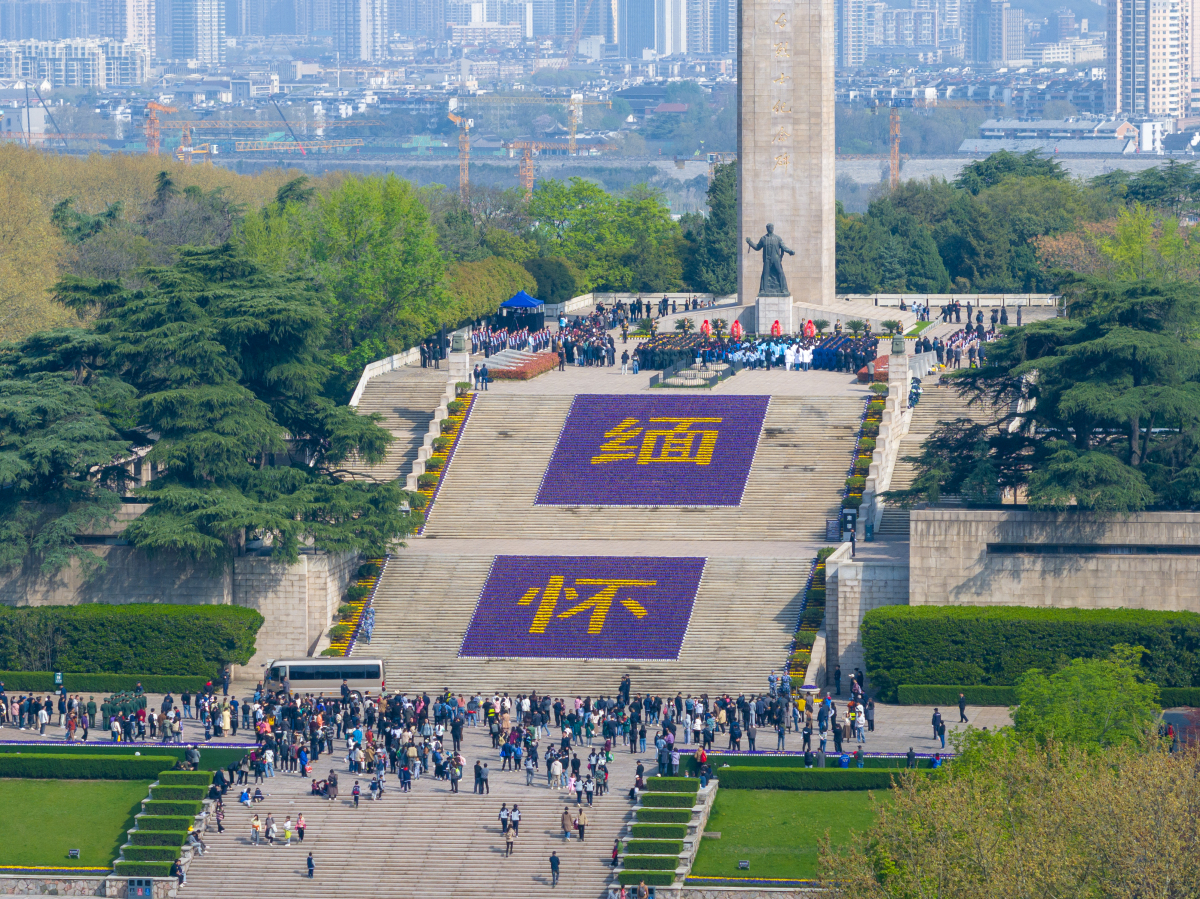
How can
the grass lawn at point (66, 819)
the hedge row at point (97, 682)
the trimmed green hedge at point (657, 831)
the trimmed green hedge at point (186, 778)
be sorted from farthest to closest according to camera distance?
the hedge row at point (97, 682) → the trimmed green hedge at point (186, 778) → the grass lawn at point (66, 819) → the trimmed green hedge at point (657, 831)

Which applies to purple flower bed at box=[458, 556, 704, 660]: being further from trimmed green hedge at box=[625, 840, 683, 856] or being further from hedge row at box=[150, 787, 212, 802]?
trimmed green hedge at box=[625, 840, 683, 856]

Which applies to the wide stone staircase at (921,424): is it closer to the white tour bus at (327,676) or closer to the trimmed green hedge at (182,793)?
the white tour bus at (327,676)

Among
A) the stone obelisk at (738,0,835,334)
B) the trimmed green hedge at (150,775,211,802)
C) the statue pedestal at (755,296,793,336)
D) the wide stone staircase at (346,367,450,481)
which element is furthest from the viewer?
the stone obelisk at (738,0,835,334)

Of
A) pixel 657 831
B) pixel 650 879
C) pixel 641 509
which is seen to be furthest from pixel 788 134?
pixel 650 879

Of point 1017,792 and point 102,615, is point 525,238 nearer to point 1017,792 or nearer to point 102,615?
point 102,615

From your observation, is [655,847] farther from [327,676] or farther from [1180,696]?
[1180,696]

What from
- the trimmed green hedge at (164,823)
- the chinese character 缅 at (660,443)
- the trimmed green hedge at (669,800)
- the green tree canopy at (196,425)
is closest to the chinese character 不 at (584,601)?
the green tree canopy at (196,425)

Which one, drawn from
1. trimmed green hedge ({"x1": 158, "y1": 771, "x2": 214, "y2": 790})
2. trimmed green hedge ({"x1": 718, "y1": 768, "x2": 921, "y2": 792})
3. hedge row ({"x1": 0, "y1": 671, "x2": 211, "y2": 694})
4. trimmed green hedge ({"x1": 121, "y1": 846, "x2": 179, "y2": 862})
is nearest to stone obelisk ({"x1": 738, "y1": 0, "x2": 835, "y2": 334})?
hedge row ({"x1": 0, "y1": 671, "x2": 211, "y2": 694})

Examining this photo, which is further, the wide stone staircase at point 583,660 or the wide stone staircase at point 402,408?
the wide stone staircase at point 402,408
